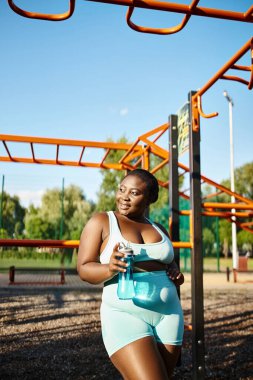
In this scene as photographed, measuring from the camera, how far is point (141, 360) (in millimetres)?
1405

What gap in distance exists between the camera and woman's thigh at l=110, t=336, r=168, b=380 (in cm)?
138

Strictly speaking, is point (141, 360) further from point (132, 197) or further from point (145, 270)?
point (132, 197)

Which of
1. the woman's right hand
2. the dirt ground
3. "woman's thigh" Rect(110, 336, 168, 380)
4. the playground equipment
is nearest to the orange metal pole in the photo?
the playground equipment

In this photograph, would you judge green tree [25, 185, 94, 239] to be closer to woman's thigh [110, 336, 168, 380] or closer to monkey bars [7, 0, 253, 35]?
monkey bars [7, 0, 253, 35]

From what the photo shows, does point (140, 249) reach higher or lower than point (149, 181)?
lower

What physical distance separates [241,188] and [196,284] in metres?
42.8

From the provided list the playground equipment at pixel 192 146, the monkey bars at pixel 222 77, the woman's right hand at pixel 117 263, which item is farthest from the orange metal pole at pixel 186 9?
the woman's right hand at pixel 117 263

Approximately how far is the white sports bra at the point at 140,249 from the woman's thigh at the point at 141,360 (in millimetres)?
334

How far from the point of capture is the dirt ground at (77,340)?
3631 mm

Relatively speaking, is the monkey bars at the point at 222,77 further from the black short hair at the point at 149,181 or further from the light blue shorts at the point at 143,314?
the light blue shorts at the point at 143,314

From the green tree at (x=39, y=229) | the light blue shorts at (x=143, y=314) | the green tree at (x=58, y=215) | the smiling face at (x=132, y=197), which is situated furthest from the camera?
the green tree at (x=58, y=215)

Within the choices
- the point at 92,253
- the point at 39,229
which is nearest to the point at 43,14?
the point at 92,253

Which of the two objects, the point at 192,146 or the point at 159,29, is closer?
the point at 159,29

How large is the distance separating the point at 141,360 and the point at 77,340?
3814 millimetres
